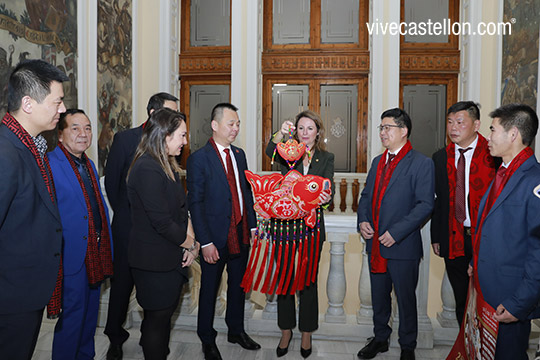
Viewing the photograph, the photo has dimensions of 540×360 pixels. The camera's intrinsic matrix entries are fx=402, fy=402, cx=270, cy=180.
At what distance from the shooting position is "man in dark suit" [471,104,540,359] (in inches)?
79.3

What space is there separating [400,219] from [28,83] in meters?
2.35

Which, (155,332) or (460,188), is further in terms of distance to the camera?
(460,188)

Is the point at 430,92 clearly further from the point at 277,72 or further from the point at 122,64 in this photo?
the point at 122,64

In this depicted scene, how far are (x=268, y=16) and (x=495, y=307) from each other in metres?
8.31

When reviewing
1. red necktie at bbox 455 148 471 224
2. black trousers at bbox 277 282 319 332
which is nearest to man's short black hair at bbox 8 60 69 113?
black trousers at bbox 277 282 319 332

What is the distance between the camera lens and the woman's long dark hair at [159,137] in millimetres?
2252

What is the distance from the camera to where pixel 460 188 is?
294 cm

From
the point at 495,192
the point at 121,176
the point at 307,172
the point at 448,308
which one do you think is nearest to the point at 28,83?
the point at 121,176

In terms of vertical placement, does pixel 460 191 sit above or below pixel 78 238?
above

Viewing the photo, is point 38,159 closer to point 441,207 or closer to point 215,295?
point 215,295

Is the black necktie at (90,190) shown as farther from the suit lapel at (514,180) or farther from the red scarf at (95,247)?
the suit lapel at (514,180)

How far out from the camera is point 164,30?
7949 millimetres

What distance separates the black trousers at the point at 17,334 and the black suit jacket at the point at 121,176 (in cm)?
119

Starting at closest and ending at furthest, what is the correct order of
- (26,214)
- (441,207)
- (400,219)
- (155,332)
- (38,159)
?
(26,214), (38,159), (155,332), (400,219), (441,207)
